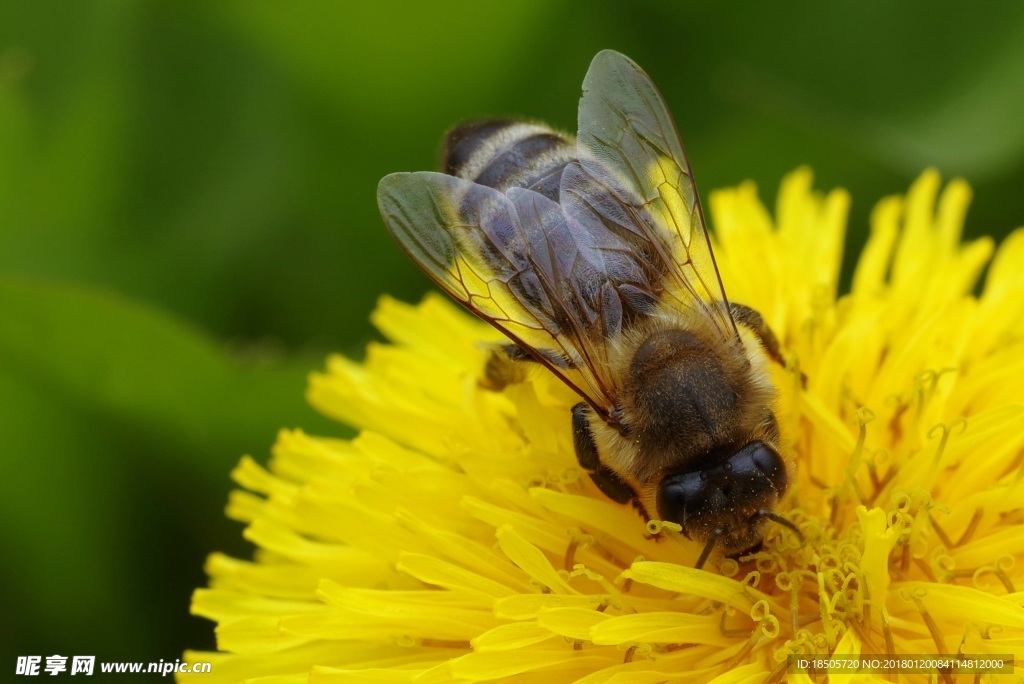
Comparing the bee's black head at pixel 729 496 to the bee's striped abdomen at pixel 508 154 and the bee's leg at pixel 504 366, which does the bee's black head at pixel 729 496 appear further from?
the bee's striped abdomen at pixel 508 154

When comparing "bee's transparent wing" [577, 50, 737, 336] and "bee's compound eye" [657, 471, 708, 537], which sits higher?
"bee's transparent wing" [577, 50, 737, 336]

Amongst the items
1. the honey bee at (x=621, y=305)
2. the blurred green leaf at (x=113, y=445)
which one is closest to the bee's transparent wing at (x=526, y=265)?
the honey bee at (x=621, y=305)

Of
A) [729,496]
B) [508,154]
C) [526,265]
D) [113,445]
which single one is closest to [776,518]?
[729,496]

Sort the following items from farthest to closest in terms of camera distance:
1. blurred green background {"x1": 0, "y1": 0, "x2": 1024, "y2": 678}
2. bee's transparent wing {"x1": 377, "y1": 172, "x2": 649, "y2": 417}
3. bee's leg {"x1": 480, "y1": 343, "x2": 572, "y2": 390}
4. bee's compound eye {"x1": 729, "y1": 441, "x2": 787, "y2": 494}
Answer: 1. blurred green background {"x1": 0, "y1": 0, "x2": 1024, "y2": 678}
2. bee's leg {"x1": 480, "y1": 343, "x2": 572, "y2": 390}
3. bee's transparent wing {"x1": 377, "y1": 172, "x2": 649, "y2": 417}
4. bee's compound eye {"x1": 729, "y1": 441, "x2": 787, "y2": 494}

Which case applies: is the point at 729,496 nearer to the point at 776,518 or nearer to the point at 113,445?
the point at 776,518

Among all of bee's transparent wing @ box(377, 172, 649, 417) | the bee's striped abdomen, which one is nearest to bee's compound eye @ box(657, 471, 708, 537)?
bee's transparent wing @ box(377, 172, 649, 417)

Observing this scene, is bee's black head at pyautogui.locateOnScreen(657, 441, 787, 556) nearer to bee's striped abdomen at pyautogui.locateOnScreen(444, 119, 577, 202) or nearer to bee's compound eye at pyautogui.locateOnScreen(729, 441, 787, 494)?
bee's compound eye at pyautogui.locateOnScreen(729, 441, 787, 494)

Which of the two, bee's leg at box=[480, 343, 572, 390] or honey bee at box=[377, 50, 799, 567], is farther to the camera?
bee's leg at box=[480, 343, 572, 390]
